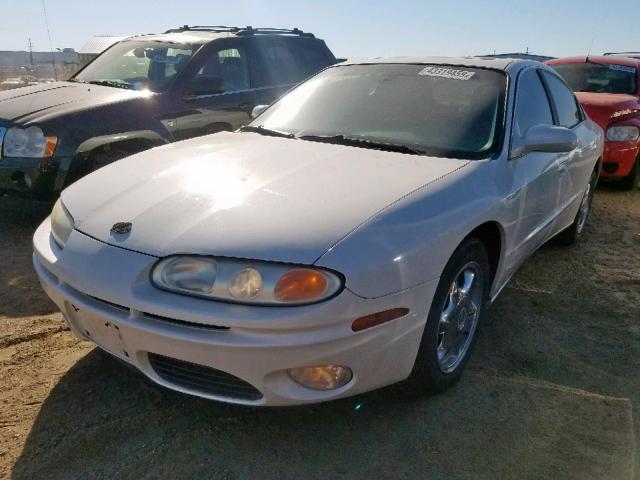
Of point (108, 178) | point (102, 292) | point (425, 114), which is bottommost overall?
point (102, 292)

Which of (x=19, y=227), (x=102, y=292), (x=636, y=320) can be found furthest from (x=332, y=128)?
(x=19, y=227)

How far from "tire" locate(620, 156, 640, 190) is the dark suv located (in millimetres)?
3994

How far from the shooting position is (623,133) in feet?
21.6

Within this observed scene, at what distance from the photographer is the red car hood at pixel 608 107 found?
6.57 metres

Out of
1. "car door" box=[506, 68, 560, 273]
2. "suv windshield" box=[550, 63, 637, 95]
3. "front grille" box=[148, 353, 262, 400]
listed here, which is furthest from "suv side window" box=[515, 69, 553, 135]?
"suv windshield" box=[550, 63, 637, 95]

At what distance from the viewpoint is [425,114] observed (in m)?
3.13

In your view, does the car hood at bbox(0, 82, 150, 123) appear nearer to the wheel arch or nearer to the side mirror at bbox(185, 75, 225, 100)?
the side mirror at bbox(185, 75, 225, 100)

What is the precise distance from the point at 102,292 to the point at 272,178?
2.77 feet

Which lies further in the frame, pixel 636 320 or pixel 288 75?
pixel 288 75

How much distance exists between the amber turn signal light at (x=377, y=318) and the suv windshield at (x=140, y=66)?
12.1 ft

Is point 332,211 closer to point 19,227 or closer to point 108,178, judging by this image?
point 108,178

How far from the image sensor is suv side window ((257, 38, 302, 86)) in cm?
593

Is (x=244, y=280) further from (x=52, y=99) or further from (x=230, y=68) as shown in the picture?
(x=230, y=68)

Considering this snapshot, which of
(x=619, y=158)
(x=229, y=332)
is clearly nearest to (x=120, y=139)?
(x=229, y=332)
